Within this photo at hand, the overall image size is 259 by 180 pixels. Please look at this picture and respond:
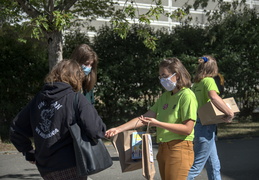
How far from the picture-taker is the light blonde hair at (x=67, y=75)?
9.96ft

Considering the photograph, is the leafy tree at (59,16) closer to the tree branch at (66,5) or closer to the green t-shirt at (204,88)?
the tree branch at (66,5)

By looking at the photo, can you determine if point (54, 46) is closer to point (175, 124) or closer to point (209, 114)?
point (209, 114)

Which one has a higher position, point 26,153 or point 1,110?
point 26,153

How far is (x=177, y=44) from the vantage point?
11.9 metres

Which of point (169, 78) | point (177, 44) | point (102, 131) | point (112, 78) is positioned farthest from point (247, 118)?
point (102, 131)

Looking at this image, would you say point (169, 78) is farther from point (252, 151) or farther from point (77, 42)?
point (77, 42)

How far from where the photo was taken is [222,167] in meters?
7.34

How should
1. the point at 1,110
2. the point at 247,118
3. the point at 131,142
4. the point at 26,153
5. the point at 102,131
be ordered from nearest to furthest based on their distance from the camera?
the point at 102,131, the point at 26,153, the point at 131,142, the point at 1,110, the point at 247,118

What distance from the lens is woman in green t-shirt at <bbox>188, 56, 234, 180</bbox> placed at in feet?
14.8

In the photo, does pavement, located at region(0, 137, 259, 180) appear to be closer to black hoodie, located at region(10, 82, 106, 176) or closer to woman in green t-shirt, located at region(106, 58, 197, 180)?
woman in green t-shirt, located at region(106, 58, 197, 180)

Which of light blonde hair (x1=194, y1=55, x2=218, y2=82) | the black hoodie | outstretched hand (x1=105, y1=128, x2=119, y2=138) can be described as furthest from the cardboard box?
the black hoodie

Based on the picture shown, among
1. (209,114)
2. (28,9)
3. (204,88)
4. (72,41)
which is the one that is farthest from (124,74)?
(209,114)

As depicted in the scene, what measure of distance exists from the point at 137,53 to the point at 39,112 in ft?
28.8

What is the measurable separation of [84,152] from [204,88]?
7.01ft
